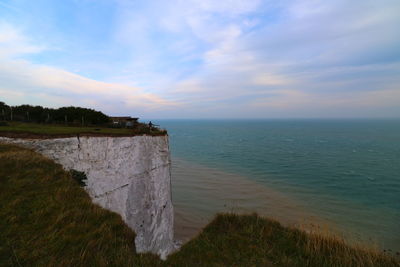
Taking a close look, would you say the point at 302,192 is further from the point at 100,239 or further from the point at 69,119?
the point at 69,119

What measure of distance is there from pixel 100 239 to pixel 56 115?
21747mm

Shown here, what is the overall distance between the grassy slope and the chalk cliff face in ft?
13.2

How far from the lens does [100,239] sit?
5.17 metres

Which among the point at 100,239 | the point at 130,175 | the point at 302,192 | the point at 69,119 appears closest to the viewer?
the point at 100,239

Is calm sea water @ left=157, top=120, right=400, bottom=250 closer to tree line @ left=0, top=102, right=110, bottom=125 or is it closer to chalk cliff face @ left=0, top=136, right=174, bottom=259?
chalk cliff face @ left=0, top=136, right=174, bottom=259

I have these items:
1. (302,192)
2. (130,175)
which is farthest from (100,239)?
(302,192)

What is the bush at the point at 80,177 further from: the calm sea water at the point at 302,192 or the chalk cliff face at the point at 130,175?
the calm sea water at the point at 302,192

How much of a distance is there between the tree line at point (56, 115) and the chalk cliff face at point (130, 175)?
8203mm

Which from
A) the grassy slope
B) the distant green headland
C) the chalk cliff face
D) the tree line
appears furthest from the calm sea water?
the tree line

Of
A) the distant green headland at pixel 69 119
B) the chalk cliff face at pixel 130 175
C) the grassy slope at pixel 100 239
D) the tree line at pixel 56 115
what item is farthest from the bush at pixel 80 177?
the tree line at pixel 56 115

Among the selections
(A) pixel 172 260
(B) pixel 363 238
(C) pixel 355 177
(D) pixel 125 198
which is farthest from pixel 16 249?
(C) pixel 355 177

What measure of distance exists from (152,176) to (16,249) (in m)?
13.1

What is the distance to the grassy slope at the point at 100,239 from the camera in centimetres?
455

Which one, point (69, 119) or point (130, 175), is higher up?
point (69, 119)
